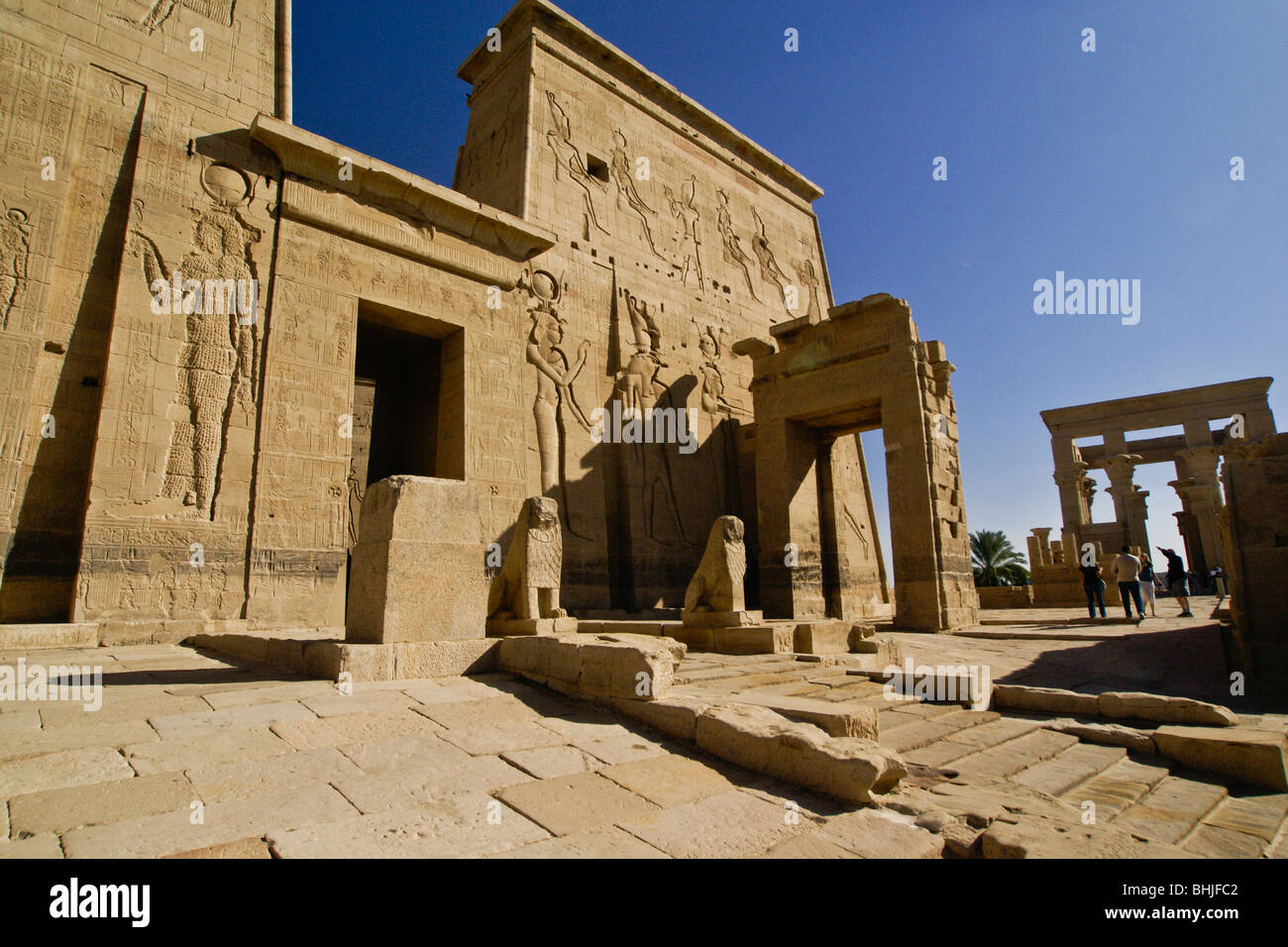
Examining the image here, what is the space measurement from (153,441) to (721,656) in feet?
21.9

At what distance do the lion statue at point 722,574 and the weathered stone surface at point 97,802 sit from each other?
5.49 meters

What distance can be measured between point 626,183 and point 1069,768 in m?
13.6

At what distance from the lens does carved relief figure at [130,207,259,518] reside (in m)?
7.58

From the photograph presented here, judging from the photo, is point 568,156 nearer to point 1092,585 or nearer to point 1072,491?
point 1092,585

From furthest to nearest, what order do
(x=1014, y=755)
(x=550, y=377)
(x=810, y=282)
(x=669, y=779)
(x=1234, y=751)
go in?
(x=810, y=282) < (x=550, y=377) < (x=1014, y=755) < (x=1234, y=751) < (x=669, y=779)

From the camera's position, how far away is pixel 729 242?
55.1ft

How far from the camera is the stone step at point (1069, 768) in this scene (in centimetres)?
398

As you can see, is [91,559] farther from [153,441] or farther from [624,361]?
[624,361]

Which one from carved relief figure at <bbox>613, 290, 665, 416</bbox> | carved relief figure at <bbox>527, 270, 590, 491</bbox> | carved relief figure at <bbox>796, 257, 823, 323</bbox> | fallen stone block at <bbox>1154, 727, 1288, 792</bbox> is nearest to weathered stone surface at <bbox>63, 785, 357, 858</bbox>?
fallen stone block at <bbox>1154, 727, 1288, 792</bbox>

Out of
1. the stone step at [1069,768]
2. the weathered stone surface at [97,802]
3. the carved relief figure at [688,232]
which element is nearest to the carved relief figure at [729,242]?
the carved relief figure at [688,232]

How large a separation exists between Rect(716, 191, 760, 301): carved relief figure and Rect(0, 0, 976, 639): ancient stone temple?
89mm

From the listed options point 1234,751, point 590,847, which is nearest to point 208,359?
point 590,847

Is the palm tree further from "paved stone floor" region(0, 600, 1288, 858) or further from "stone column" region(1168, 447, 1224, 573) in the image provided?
"paved stone floor" region(0, 600, 1288, 858)
